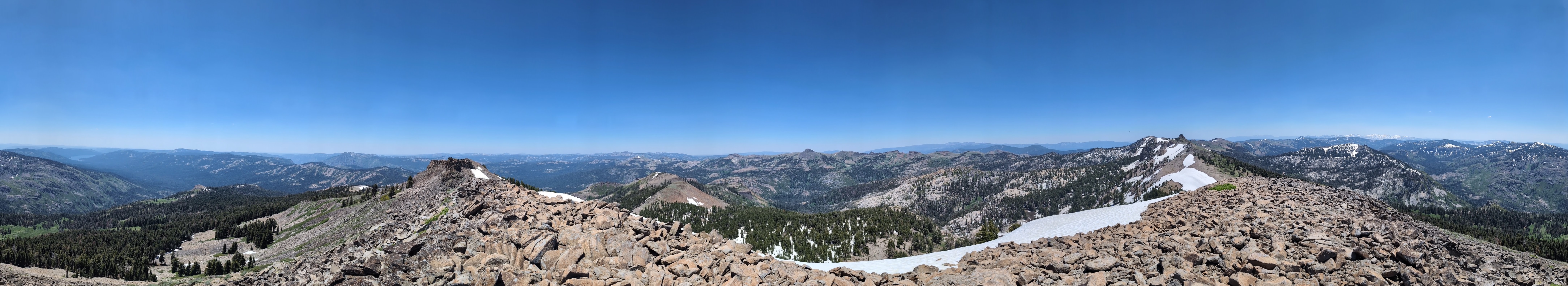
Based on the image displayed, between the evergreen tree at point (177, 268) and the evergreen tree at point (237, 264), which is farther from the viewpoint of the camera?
the evergreen tree at point (237, 264)

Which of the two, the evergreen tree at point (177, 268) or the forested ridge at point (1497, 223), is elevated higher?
the evergreen tree at point (177, 268)

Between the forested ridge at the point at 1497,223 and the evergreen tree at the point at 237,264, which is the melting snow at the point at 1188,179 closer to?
the forested ridge at the point at 1497,223

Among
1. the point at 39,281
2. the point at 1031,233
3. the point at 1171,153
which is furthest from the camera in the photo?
the point at 1171,153

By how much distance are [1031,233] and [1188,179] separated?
254 ft

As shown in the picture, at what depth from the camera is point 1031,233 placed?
43188mm

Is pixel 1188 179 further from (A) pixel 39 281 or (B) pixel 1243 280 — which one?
(A) pixel 39 281

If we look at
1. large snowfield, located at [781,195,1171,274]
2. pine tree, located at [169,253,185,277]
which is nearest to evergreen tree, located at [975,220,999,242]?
large snowfield, located at [781,195,1171,274]

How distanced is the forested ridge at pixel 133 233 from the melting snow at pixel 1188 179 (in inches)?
5104

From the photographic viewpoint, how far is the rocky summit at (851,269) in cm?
1018

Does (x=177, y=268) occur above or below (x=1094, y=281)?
below

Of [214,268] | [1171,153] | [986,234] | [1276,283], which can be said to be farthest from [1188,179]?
[214,268]

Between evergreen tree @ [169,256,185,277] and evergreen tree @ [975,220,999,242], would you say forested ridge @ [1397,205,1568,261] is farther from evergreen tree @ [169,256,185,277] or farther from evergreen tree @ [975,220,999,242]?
evergreen tree @ [169,256,185,277]

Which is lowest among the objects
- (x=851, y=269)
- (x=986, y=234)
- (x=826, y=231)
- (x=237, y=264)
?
(x=826, y=231)

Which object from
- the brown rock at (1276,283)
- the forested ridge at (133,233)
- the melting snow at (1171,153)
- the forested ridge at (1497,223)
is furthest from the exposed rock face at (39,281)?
the melting snow at (1171,153)
